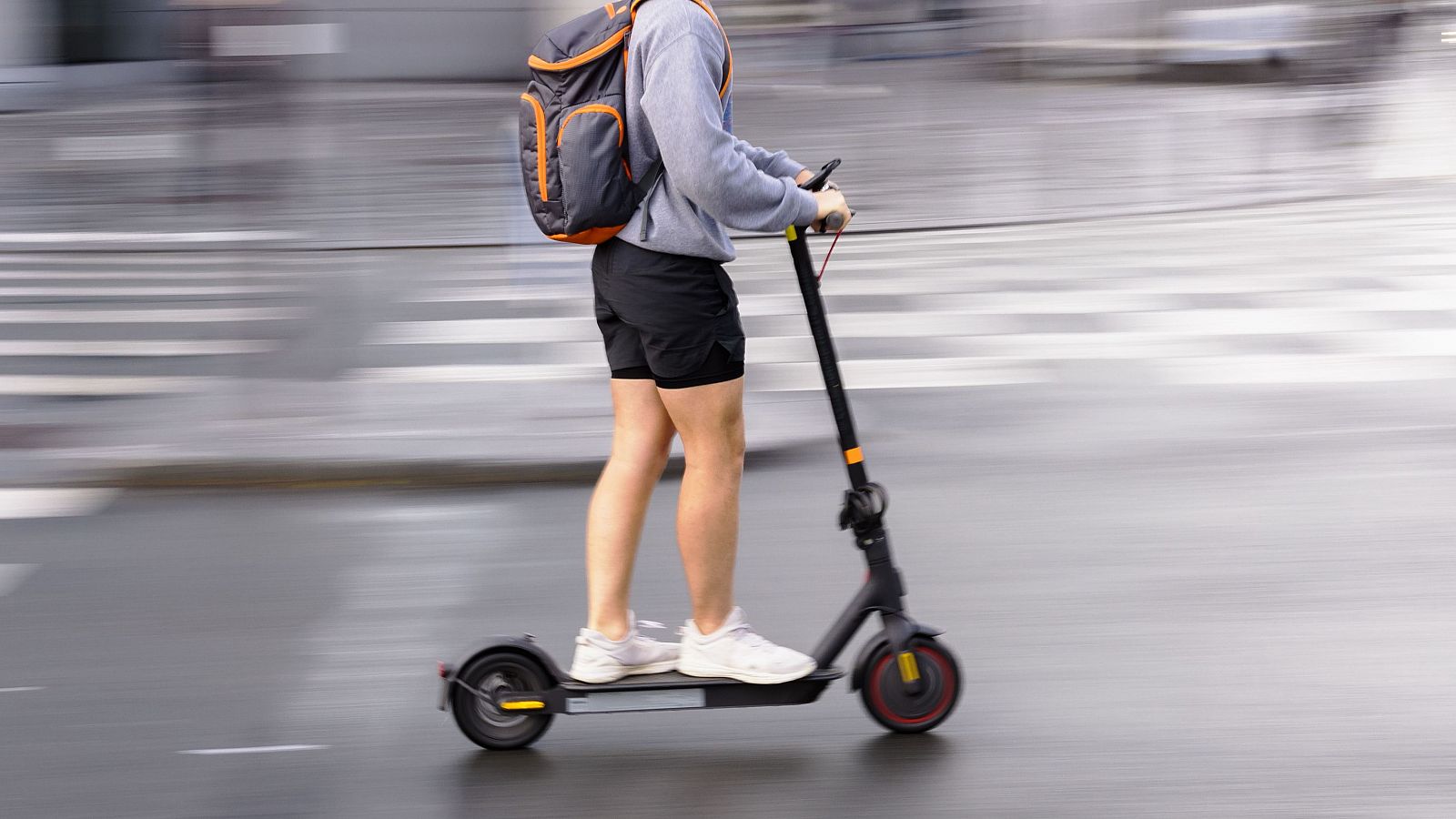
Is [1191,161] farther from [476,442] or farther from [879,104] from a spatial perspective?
[476,442]

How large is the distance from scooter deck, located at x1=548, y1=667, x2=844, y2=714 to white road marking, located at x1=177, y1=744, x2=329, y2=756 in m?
0.58

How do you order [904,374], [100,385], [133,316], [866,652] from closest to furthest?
[866,652]
[904,374]
[100,385]
[133,316]

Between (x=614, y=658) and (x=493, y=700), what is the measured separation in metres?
0.29

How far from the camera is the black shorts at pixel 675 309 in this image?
11.8ft

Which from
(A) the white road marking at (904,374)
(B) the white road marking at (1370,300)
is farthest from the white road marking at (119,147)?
(B) the white road marking at (1370,300)

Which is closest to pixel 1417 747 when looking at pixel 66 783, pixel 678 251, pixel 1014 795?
pixel 1014 795

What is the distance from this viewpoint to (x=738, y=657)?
151 inches

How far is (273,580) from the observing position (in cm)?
507

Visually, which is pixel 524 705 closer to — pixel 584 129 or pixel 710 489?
pixel 710 489

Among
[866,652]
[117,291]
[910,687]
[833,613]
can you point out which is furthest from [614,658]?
[117,291]

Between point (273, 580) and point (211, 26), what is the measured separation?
3.64m

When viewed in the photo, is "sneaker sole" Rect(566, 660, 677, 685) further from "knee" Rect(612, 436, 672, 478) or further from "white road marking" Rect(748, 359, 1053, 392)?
"white road marking" Rect(748, 359, 1053, 392)

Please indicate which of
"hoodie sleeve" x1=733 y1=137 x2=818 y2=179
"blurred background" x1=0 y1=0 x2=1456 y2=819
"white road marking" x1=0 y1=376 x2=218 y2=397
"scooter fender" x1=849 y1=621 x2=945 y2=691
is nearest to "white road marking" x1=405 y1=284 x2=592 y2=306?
"blurred background" x1=0 y1=0 x2=1456 y2=819

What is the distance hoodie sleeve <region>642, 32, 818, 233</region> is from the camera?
3.39m
